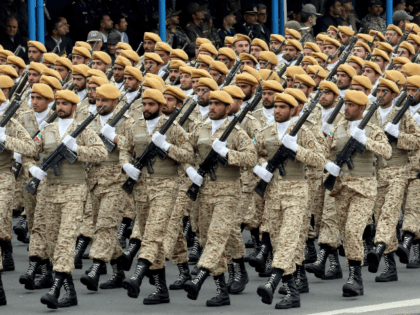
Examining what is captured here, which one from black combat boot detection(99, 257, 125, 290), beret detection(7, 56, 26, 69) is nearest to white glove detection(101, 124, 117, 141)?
black combat boot detection(99, 257, 125, 290)

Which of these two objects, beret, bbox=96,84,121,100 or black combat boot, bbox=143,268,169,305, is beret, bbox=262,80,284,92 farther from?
black combat boot, bbox=143,268,169,305

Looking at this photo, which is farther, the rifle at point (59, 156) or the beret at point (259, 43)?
the beret at point (259, 43)

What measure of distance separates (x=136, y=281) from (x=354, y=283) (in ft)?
5.99

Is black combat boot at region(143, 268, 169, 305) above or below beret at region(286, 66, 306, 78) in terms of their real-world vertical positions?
below

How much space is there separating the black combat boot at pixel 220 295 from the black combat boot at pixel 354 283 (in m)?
0.99

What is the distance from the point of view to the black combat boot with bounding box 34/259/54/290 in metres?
9.38

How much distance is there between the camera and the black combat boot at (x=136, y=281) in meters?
8.46

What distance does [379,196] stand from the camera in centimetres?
996

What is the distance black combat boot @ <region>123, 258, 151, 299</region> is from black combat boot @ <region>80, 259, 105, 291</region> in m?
0.61

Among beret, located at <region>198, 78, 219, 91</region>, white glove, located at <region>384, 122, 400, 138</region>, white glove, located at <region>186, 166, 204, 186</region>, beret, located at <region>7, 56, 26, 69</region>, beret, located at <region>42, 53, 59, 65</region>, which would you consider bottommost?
white glove, located at <region>186, 166, 204, 186</region>

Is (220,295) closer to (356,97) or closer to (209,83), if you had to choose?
(209,83)

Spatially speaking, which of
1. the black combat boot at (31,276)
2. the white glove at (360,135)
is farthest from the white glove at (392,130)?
the black combat boot at (31,276)

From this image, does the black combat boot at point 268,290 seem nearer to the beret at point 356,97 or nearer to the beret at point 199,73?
the beret at point 356,97

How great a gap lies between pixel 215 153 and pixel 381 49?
5.64 meters
